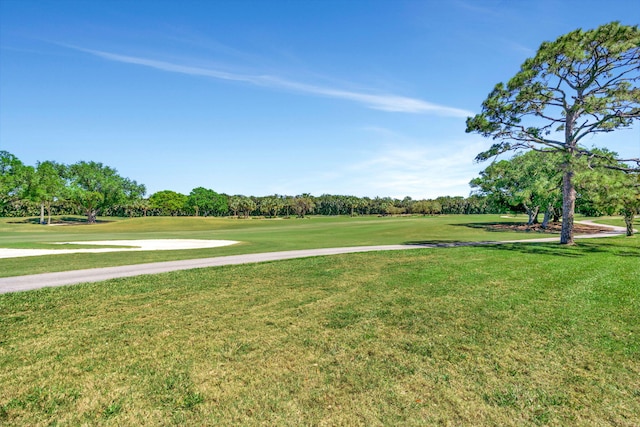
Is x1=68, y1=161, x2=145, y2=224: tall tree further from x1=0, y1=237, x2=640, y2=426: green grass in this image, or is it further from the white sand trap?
x1=0, y1=237, x2=640, y2=426: green grass

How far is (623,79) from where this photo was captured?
1980cm

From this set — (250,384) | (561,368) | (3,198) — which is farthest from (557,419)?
(3,198)

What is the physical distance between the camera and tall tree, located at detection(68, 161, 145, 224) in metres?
78.0

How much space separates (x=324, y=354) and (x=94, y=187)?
96530 mm

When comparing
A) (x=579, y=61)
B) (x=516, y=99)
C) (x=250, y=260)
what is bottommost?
(x=250, y=260)

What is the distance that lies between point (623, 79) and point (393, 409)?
85.5ft

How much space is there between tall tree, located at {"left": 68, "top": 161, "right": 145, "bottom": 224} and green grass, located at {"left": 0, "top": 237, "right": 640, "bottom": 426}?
273 feet

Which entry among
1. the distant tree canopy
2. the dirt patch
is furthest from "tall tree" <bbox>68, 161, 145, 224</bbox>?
the dirt patch

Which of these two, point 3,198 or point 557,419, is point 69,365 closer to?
point 557,419

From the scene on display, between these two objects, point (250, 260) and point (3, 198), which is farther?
point (3, 198)

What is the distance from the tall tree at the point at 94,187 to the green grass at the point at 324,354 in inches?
3273

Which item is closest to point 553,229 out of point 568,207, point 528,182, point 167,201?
point 528,182

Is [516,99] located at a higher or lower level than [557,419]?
higher

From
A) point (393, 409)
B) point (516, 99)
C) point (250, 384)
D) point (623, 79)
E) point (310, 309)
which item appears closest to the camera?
point (393, 409)
